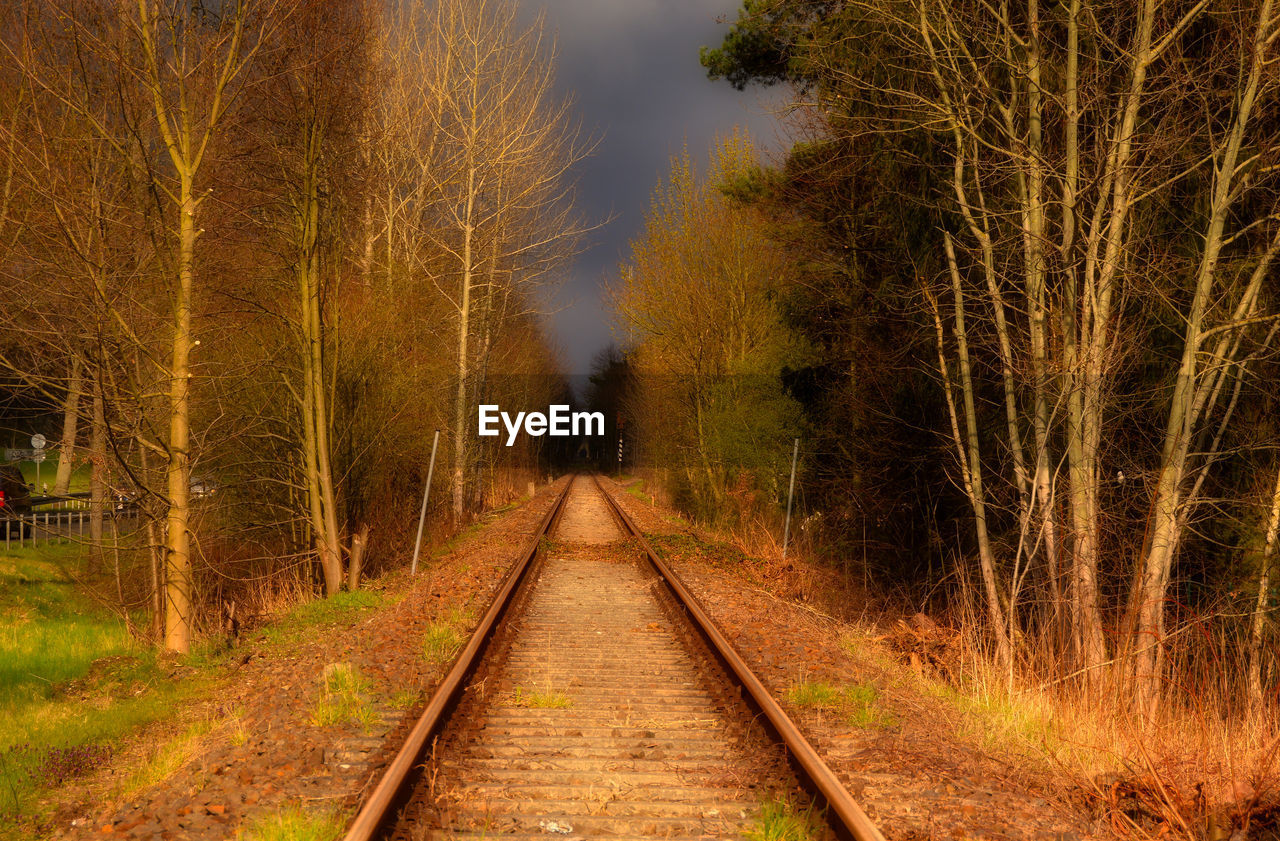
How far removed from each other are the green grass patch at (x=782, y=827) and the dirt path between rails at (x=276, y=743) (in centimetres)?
192

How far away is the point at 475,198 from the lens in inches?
915

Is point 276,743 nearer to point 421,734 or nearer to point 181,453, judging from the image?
point 421,734

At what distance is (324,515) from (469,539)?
22.2ft

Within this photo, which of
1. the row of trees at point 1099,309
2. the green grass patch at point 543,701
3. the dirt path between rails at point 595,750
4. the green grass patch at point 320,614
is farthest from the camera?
the green grass patch at point 320,614

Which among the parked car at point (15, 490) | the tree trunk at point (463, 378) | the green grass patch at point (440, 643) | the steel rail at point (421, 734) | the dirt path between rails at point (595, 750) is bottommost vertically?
the dirt path between rails at point (595, 750)

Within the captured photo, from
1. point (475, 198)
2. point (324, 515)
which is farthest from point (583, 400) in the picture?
point (324, 515)

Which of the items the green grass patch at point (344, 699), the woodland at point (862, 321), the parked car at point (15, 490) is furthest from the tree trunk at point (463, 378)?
the green grass patch at point (344, 699)

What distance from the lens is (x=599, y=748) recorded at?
17.1ft

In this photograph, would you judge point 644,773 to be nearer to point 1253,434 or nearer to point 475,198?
point 1253,434

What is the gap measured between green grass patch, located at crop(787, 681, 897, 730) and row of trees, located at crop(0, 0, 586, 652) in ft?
22.3

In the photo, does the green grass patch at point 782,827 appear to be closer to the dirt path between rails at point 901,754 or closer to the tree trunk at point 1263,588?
the dirt path between rails at point 901,754

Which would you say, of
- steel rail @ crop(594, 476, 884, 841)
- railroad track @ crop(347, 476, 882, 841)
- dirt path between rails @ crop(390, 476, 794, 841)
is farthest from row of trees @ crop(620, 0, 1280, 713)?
dirt path between rails @ crop(390, 476, 794, 841)

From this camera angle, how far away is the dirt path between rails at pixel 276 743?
417 cm

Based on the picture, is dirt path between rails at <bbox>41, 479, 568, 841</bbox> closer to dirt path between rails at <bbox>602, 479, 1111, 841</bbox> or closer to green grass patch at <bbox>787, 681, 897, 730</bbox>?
dirt path between rails at <bbox>602, 479, 1111, 841</bbox>
